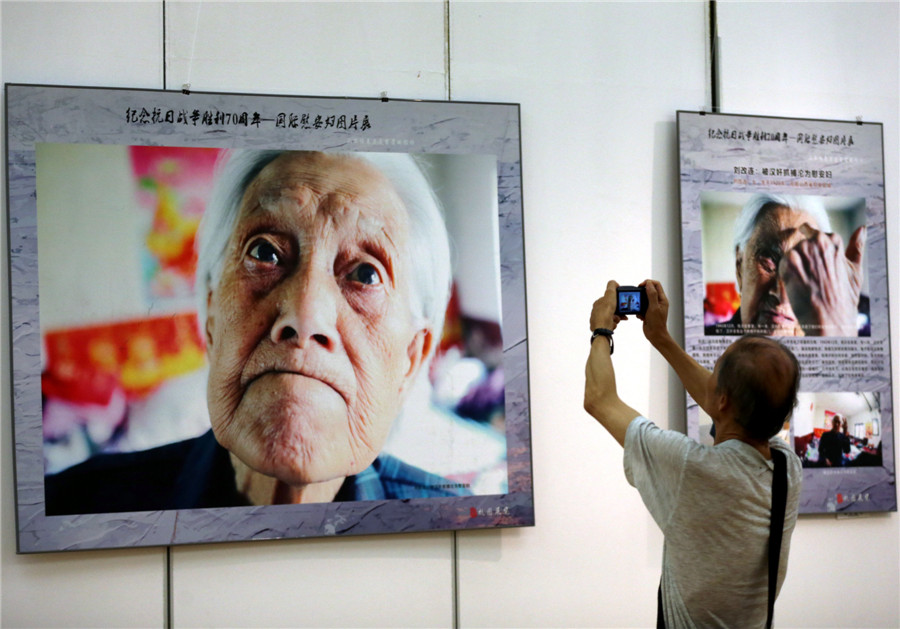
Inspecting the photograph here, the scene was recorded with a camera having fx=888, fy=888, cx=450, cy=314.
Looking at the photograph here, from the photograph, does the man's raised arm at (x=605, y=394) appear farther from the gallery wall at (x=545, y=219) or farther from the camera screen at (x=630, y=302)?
the gallery wall at (x=545, y=219)

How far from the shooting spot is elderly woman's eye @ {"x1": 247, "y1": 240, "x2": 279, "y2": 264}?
340cm

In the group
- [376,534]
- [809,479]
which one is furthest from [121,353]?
[809,479]

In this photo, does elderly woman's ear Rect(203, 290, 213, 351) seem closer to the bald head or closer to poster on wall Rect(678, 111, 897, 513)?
poster on wall Rect(678, 111, 897, 513)

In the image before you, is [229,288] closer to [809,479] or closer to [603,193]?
[603,193]

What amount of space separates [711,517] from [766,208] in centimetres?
237

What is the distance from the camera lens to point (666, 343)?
A: 88.9 inches

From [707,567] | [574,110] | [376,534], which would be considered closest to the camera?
[707,567]

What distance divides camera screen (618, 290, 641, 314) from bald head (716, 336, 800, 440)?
30cm

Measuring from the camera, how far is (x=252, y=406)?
3.34 meters

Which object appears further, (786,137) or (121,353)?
(786,137)

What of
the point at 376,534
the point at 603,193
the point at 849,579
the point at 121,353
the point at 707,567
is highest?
the point at 603,193

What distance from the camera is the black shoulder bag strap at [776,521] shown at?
188 cm

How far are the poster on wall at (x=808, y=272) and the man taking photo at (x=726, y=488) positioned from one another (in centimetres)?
185

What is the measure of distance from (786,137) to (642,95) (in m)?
0.68
